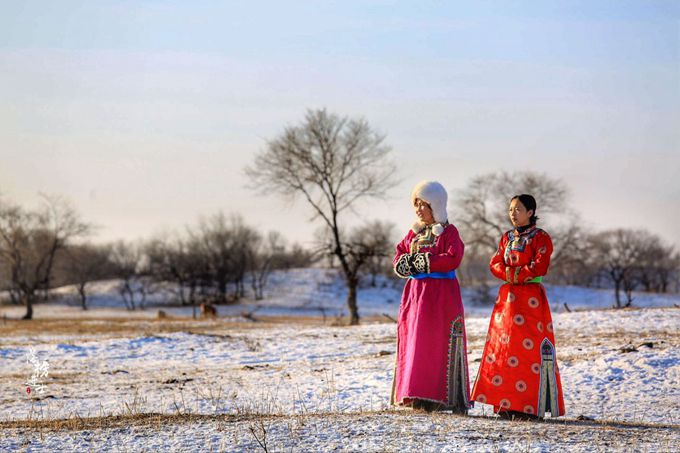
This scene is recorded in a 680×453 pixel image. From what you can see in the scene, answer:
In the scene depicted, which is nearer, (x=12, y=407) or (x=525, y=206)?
(x=525, y=206)

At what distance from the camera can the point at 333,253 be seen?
3347cm

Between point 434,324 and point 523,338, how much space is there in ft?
3.47

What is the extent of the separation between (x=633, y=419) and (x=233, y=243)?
81.9m

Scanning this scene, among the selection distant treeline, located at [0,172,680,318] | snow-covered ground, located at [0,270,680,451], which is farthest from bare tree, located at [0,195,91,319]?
snow-covered ground, located at [0,270,680,451]

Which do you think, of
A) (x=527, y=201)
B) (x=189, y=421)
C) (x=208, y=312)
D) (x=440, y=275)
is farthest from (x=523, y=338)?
(x=208, y=312)

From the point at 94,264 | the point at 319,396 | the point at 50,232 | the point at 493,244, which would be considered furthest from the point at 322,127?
the point at 94,264

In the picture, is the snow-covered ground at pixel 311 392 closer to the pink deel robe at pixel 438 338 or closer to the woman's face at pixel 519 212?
the pink deel robe at pixel 438 338

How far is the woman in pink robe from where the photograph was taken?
9328 mm

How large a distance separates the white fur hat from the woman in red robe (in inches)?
32.7

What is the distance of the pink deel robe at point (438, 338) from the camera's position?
367 inches

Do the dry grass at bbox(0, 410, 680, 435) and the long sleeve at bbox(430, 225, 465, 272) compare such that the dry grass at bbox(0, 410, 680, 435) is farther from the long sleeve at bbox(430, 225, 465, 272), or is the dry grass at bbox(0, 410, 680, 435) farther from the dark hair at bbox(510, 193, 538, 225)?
the dark hair at bbox(510, 193, 538, 225)

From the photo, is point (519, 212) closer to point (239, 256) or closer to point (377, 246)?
point (377, 246)

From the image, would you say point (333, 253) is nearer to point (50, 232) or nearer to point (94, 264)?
point (50, 232)

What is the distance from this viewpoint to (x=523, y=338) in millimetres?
9383
